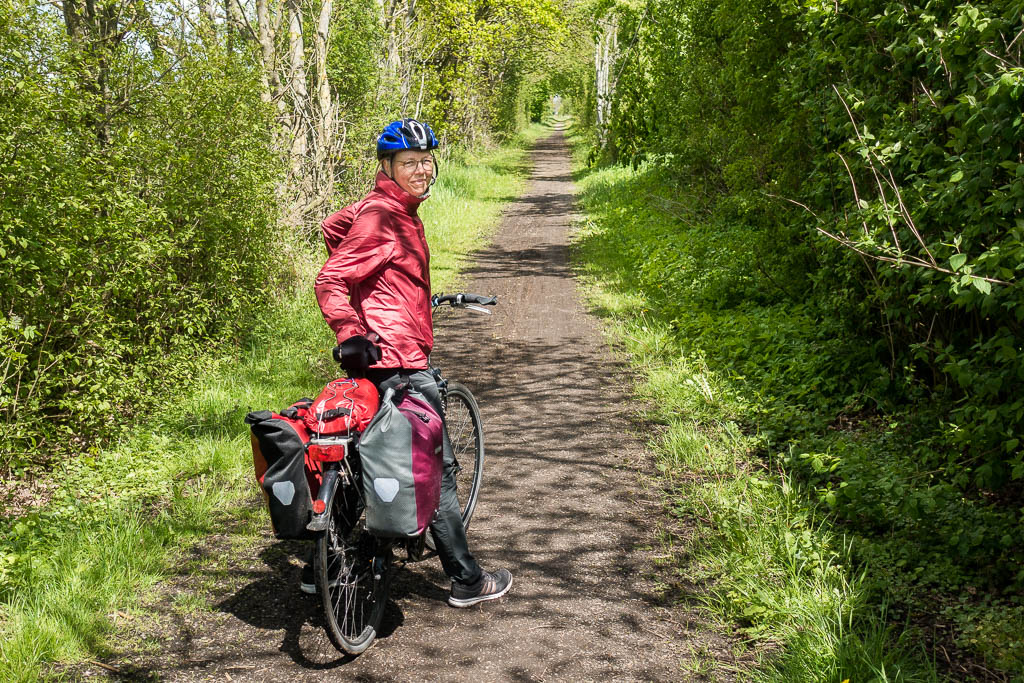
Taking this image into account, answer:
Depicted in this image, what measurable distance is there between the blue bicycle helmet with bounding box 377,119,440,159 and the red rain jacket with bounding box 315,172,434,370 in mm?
141

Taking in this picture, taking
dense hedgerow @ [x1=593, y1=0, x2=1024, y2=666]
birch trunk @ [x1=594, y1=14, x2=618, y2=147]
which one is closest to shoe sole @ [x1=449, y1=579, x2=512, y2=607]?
dense hedgerow @ [x1=593, y1=0, x2=1024, y2=666]

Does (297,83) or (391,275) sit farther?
(297,83)

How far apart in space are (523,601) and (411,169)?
2205 mm

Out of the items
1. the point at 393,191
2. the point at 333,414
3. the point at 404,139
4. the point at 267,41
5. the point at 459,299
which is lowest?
the point at 333,414

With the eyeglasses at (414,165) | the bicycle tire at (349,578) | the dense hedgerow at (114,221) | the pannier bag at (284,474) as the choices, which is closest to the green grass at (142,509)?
the dense hedgerow at (114,221)

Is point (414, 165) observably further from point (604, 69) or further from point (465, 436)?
point (604, 69)

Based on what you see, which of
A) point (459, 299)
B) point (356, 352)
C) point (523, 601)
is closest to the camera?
point (356, 352)

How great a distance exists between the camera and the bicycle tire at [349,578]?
10.9 feet

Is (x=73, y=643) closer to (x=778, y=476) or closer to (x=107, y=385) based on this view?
(x=107, y=385)

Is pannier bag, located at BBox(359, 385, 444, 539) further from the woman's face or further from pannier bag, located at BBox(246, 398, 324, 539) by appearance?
the woman's face

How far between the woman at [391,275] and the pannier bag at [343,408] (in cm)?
9

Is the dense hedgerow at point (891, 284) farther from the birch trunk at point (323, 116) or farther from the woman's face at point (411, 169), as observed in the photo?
the birch trunk at point (323, 116)

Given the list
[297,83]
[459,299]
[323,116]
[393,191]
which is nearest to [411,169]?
[393,191]

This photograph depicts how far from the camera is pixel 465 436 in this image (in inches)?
203
